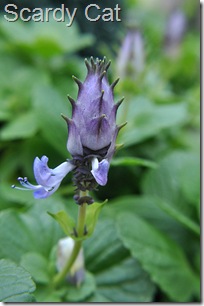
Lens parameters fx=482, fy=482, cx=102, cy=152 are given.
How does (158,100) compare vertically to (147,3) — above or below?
below

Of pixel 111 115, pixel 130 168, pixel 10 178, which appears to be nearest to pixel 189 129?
pixel 130 168

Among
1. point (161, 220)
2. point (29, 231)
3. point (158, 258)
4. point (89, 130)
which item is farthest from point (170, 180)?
point (89, 130)

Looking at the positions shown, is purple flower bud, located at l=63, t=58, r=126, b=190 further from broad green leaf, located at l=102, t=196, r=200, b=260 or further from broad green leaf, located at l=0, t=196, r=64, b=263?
broad green leaf, located at l=102, t=196, r=200, b=260

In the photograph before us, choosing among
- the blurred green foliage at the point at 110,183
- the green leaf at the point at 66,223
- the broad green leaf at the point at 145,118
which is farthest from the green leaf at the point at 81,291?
the broad green leaf at the point at 145,118

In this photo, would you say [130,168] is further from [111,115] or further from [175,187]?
[111,115]

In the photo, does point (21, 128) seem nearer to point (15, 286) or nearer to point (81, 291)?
point (81, 291)

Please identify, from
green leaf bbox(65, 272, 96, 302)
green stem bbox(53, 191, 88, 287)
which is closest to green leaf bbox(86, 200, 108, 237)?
green stem bbox(53, 191, 88, 287)
